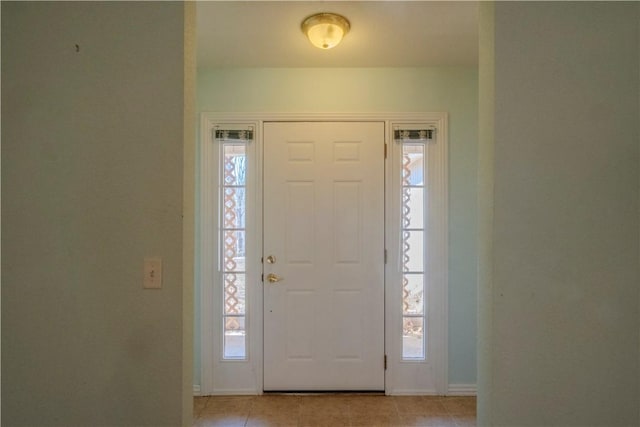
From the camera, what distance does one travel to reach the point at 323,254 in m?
2.30

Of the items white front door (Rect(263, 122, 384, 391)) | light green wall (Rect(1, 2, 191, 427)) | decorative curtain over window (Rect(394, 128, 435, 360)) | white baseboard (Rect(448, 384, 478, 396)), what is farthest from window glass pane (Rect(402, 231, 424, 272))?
light green wall (Rect(1, 2, 191, 427))

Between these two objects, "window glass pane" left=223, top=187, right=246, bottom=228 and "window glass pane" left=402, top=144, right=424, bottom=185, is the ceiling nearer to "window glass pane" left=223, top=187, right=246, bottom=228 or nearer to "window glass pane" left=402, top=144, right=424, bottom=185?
"window glass pane" left=402, top=144, right=424, bottom=185

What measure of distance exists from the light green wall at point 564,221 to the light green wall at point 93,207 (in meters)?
1.19

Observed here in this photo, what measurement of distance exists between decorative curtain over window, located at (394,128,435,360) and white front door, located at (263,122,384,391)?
0.60ft

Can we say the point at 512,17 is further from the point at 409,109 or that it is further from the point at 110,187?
the point at 110,187

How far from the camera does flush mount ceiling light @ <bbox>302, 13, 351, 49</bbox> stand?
1646mm

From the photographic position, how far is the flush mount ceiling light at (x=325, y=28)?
5.40 feet

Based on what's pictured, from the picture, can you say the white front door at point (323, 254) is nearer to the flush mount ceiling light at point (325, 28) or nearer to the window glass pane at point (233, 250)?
the window glass pane at point (233, 250)

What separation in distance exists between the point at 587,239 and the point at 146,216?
1.59 metres

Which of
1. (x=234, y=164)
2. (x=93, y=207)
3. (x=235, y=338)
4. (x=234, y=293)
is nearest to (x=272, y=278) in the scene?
(x=234, y=293)

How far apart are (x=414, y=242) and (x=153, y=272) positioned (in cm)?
180

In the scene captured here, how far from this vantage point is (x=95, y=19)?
1.13m

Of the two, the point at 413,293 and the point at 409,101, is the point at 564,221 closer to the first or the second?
the point at 413,293

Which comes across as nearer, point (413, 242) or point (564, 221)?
point (564, 221)
